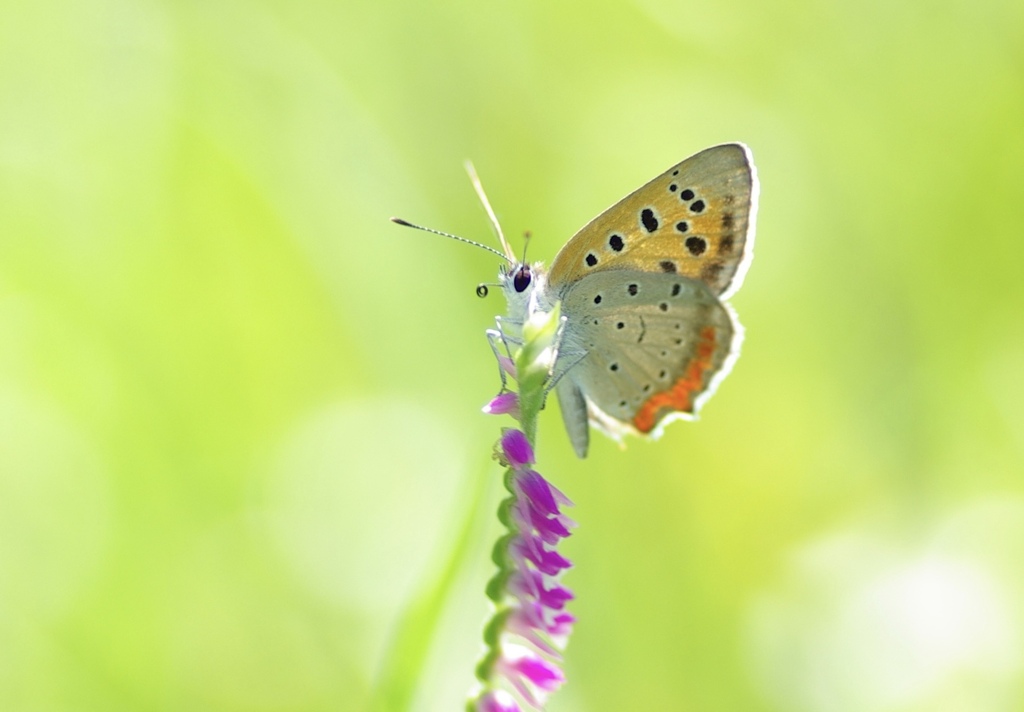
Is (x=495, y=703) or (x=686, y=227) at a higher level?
(x=686, y=227)

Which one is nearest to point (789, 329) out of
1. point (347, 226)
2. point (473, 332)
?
point (473, 332)

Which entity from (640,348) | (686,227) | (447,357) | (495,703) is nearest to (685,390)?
(640,348)

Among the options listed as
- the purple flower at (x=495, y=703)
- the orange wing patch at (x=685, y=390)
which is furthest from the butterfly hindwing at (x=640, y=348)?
the purple flower at (x=495, y=703)

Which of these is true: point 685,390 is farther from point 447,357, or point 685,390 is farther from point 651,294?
point 447,357

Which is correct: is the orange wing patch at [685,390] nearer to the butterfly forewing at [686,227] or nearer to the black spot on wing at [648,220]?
the butterfly forewing at [686,227]

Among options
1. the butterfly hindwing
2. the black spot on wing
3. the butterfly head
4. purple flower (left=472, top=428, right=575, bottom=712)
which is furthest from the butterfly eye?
purple flower (left=472, top=428, right=575, bottom=712)

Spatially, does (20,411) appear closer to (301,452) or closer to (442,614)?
(301,452)

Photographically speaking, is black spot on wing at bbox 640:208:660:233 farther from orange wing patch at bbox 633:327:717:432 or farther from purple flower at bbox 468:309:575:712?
purple flower at bbox 468:309:575:712
